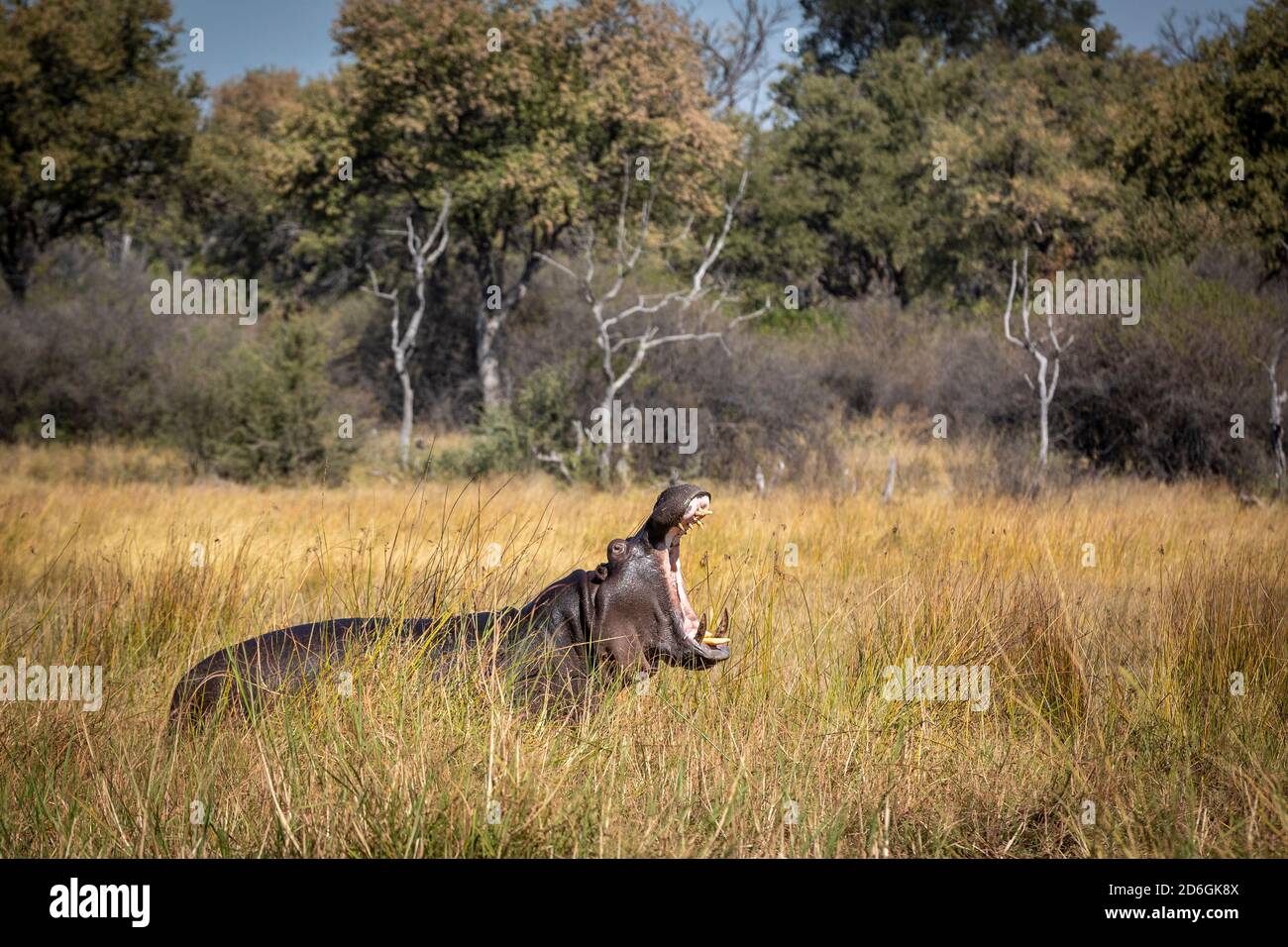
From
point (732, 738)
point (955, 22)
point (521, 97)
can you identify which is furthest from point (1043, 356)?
point (955, 22)

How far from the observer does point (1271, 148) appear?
15719 mm

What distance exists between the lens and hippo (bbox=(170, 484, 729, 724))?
10.6 ft

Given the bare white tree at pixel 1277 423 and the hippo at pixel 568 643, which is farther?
the bare white tree at pixel 1277 423

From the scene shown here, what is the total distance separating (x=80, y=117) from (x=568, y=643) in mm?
19754

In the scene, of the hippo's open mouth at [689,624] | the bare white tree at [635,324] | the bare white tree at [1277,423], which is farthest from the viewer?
the bare white tree at [635,324]

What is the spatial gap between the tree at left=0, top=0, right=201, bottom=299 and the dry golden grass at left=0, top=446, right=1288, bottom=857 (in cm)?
1551

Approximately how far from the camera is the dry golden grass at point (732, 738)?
300 cm

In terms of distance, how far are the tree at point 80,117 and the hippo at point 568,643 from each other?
54.8ft

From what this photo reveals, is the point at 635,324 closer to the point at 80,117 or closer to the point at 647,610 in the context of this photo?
the point at 80,117

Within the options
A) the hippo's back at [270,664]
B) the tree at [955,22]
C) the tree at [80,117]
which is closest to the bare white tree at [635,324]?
the tree at [80,117]

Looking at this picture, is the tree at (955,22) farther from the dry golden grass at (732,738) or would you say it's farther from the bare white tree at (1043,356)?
the dry golden grass at (732,738)

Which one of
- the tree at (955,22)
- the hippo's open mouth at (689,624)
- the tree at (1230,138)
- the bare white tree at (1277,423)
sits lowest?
the hippo's open mouth at (689,624)

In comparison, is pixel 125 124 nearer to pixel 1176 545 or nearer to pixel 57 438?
pixel 57 438

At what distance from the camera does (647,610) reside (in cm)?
325
